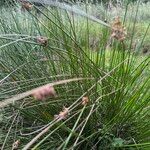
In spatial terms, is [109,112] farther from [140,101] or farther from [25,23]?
[25,23]

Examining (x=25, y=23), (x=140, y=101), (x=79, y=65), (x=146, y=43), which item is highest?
(x=79, y=65)

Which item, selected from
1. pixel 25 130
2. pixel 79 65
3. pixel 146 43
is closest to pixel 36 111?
pixel 25 130

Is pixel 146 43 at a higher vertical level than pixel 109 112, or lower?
lower

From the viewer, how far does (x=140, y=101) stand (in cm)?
197

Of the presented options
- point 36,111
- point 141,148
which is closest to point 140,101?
point 141,148

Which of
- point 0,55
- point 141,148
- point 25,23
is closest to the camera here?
point 141,148

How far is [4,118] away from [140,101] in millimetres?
662

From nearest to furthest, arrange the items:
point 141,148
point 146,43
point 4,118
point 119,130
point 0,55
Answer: point 141,148 → point 119,130 → point 4,118 → point 0,55 → point 146,43

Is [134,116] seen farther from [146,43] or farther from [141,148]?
[146,43]

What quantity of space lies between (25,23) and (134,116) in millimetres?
1564

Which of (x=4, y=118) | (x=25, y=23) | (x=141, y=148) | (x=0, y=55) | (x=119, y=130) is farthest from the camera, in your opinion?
(x=25, y=23)

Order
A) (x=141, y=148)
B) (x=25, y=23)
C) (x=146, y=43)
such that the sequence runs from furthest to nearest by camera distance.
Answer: (x=146, y=43) < (x=25, y=23) < (x=141, y=148)

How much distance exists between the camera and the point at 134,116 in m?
1.95

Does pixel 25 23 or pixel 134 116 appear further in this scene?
pixel 25 23
